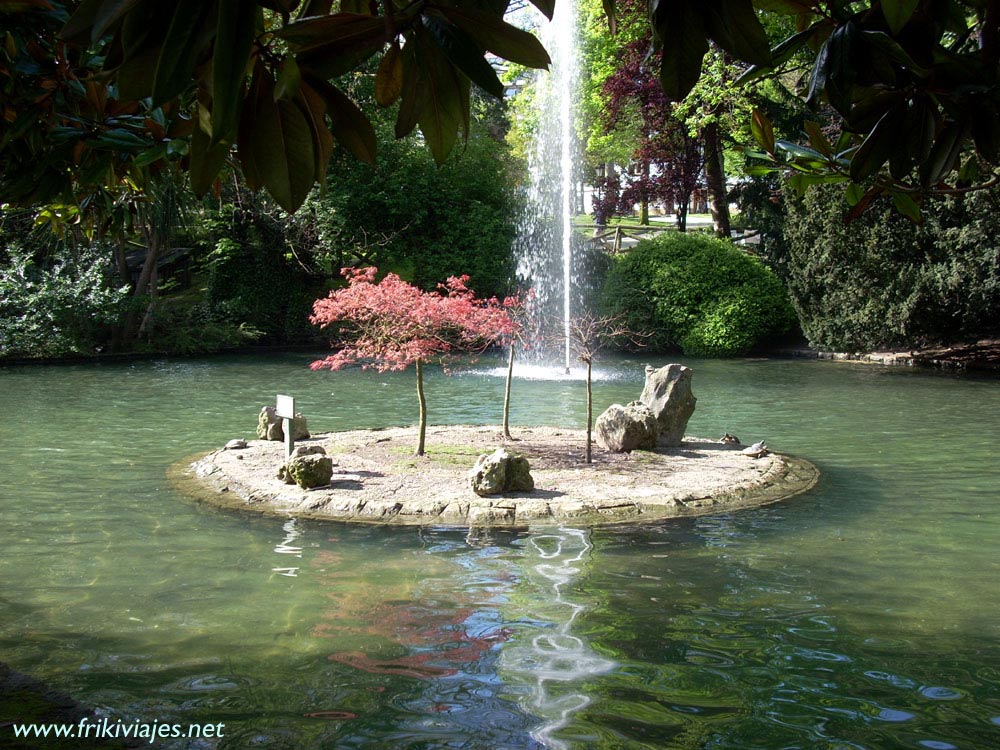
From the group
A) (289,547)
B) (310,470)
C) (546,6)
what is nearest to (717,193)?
(310,470)

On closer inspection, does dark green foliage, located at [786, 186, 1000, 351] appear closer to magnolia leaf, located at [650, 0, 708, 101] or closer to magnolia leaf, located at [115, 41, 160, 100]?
magnolia leaf, located at [650, 0, 708, 101]

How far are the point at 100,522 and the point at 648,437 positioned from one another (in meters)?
5.51

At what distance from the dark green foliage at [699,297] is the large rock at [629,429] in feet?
39.4

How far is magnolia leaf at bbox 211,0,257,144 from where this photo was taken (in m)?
1.16

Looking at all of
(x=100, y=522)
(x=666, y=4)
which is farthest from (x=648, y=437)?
(x=666, y=4)

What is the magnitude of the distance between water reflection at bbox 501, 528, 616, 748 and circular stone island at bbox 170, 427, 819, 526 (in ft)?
3.27

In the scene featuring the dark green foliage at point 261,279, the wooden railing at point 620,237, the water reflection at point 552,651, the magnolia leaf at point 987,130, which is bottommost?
the water reflection at point 552,651

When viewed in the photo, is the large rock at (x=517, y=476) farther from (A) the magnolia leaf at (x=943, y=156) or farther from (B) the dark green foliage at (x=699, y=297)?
(B) the dark green foliage at (x=699, y=297)

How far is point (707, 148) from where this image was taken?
24922 millimetres

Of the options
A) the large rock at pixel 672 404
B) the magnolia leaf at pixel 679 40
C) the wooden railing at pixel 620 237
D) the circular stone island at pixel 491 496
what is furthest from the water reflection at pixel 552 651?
the wooden railing at pixel 620 237

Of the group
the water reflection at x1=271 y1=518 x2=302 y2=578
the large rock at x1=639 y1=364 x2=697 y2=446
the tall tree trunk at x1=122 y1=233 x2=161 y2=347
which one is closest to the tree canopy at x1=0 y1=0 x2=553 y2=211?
the water reflection at x1=271 y1=518 x2=302 y2=578

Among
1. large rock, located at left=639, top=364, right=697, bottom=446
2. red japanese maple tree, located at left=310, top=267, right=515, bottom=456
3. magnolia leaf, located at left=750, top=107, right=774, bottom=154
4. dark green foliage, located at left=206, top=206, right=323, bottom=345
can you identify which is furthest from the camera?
dark green foliage, located at left=206, top=206, right=323, bottom=345

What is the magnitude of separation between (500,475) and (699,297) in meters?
15.4

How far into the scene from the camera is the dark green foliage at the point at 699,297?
21969mm
